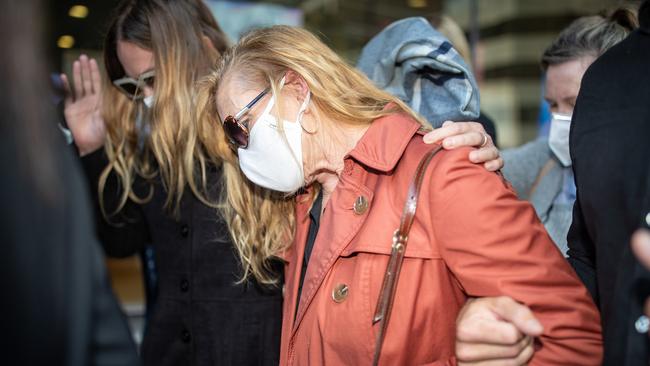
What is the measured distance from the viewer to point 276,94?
1857 millimetres

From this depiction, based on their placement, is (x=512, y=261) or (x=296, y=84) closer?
(x=512, y=261)

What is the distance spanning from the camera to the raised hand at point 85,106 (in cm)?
266

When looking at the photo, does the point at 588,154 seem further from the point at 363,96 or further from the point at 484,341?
the point at 363,96

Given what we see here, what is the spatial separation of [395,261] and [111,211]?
146cm

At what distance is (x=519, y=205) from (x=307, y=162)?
0.66m

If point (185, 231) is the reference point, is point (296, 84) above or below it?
above

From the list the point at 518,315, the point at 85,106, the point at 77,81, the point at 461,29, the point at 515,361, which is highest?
the point at 461,29

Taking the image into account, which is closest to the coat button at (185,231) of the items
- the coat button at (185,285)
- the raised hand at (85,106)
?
the coat button at (185,285)

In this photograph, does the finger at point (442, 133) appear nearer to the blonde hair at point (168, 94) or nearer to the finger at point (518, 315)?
the finger at point (518, 315)

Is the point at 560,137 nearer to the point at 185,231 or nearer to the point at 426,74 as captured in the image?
the point at 426,74

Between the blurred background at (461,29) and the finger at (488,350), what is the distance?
11.7 feet

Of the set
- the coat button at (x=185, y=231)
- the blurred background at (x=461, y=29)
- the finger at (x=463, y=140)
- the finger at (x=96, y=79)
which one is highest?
the blurred background at (x=461, y=29)

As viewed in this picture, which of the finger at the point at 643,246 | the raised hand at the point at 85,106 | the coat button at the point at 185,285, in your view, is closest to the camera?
the finger at the point at 643,246

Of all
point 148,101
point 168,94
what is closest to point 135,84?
point 148,101
